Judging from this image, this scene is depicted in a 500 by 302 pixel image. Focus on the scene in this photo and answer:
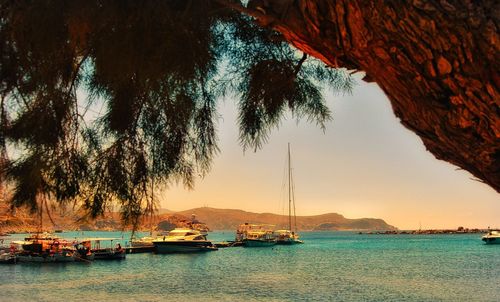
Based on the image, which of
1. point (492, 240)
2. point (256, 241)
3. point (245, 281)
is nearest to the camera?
point (245, 281)

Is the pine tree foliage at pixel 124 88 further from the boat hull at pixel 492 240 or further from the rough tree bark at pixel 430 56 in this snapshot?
the boat hull at pixel 492 240

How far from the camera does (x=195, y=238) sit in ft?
159

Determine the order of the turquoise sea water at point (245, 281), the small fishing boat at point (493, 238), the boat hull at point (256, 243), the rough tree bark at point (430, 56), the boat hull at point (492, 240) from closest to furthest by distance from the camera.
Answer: the rough tree bark at point (430, 56) → the turquoise sea water at point (245, 281) → the boat hull at point (256, 243) → the small fishing boat at point (493, 238) → the boat hull at point (492, 240)

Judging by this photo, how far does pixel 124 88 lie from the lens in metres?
2.57

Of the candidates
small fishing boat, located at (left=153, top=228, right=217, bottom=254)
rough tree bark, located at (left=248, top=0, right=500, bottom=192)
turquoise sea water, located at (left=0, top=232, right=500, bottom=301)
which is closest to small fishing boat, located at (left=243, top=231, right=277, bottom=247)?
small fishing boat, located at (left=153, top=228, right=217, bottom=254)

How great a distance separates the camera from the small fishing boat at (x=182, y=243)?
45969 mm

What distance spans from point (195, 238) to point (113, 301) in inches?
997

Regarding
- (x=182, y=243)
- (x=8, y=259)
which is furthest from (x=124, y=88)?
(x=182, y=243)

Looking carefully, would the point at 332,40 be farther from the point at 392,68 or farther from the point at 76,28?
the point at 76,28

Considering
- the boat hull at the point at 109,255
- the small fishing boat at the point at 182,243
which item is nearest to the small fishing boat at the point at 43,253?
the boat hull at the point at 109,255

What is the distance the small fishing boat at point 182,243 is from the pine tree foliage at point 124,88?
43952mm

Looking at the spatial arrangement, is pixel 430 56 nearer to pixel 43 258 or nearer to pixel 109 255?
pixel 43 258

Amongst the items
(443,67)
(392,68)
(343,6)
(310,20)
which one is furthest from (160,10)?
(443,67)

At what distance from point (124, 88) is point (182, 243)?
4484cm
